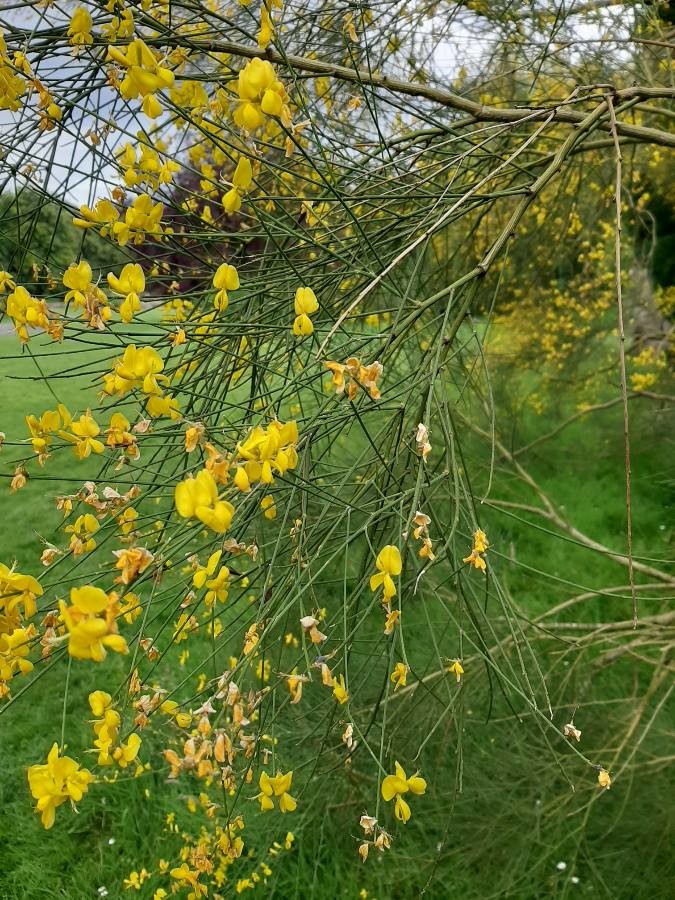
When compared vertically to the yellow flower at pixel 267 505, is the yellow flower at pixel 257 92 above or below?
above

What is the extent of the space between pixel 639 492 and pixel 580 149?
13.3ft

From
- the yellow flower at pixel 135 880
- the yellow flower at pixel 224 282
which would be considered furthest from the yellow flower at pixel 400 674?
the yellow flower at pixel 135 880

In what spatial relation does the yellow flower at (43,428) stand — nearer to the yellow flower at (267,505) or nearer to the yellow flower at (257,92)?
the yellow flower at (267,505)

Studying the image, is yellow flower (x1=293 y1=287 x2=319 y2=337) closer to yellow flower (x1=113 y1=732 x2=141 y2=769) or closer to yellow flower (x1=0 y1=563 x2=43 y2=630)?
yellow flower (x1=0 y1=563 x2=43 y2=630)

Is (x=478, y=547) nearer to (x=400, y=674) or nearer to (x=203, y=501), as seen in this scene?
(x=400, y=674)

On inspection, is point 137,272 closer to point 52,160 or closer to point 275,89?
point 275,89

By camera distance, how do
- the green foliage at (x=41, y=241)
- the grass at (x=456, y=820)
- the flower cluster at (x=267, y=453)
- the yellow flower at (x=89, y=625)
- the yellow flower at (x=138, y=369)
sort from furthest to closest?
the grass at (x=456, y=820)
the green foliage at (x=41, y=241)
the yellow flower at (x=138, y=369)
the flower cluster at (x=267, y=453)
the yellow flower at (x=89, y=625)

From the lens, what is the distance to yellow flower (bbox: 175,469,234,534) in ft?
1.93

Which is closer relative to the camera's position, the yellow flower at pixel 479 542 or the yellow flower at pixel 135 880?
the yellow flower at pixel 479 542

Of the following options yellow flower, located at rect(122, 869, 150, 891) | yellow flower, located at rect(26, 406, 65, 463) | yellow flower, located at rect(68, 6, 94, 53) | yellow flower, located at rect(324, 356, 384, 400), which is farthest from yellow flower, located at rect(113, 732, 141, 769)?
yellow flower, located at rect(122, 869, 150, 891)

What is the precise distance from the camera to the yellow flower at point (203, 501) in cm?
59

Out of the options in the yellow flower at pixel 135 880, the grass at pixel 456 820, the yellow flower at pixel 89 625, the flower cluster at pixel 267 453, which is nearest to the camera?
the yellow flower at pixel 89 625

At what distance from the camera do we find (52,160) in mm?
1271

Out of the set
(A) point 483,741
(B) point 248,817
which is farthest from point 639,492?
(B) point 248,817
